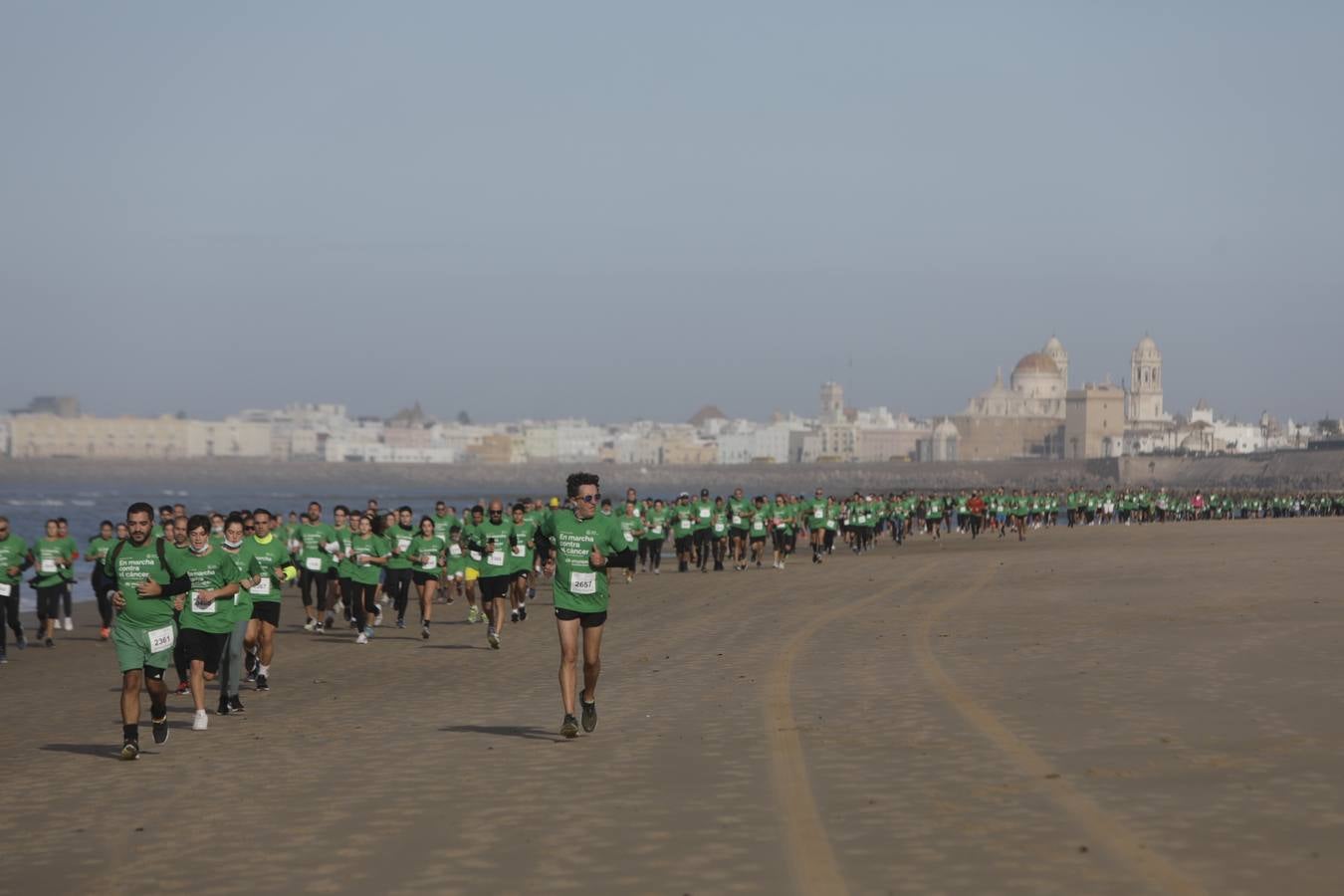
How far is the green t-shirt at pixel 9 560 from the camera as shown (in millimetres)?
17625

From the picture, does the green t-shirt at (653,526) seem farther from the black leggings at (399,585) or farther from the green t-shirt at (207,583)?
the green t-shirt at (207,583)

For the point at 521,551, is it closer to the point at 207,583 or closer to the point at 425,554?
the point at 425,554

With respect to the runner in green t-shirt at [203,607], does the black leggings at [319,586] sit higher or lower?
lower

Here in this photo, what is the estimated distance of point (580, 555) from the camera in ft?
34.8

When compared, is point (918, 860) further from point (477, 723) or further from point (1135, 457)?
point (1135, 457)

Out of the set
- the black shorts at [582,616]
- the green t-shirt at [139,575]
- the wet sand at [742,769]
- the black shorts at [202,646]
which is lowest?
the wet sand at [742,769]

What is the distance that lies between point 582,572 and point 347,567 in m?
8.31

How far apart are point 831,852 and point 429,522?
12.5 metres

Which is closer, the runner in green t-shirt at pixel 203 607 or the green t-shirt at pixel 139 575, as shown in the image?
the green t-shirt at pixel 139 575

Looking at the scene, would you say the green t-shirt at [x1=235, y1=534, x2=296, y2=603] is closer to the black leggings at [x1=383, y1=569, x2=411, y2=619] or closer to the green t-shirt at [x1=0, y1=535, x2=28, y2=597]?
the green t-shirt at [x1=0, y1=535, x2=28, y2=597]

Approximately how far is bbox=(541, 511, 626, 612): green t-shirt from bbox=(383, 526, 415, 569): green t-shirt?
8.72m

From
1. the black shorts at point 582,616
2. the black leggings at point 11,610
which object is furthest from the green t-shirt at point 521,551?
the black shorts at point 582,616

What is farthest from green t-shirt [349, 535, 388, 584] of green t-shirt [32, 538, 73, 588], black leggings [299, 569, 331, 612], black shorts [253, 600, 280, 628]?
black shorts [253, 600, 280, 628]

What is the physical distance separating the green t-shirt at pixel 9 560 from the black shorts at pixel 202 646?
21.3 feet
